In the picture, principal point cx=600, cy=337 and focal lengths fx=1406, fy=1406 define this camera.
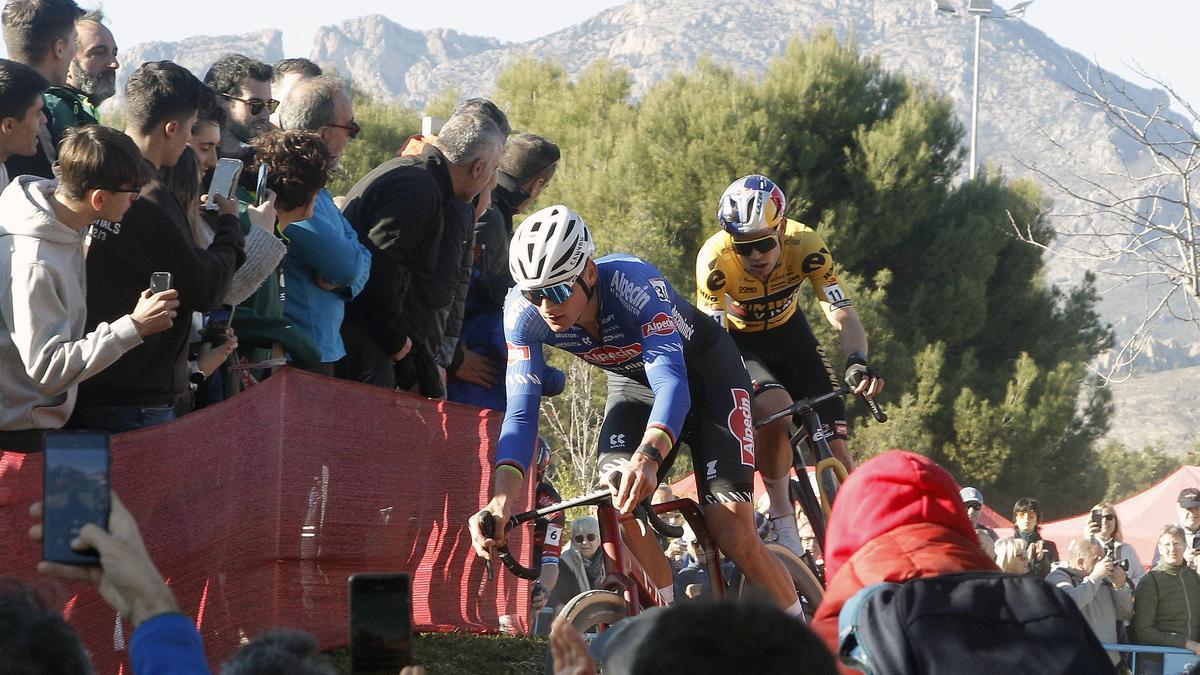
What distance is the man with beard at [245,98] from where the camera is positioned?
Answer: 7762 mm

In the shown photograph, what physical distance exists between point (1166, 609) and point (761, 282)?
4.81 meters

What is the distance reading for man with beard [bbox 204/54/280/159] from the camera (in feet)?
25.5

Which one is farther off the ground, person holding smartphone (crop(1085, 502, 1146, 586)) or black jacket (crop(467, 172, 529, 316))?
black jacket (crop(467, 172, 529, 316))

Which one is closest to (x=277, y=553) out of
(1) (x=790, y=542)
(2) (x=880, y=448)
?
(1) (x=790, y=542)

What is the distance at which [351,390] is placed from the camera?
671 centimetres

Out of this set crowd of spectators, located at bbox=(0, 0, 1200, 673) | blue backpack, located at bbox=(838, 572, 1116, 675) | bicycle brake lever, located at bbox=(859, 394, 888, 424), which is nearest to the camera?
blue backpack, located at bbox=(838, 572, 1116, 675)

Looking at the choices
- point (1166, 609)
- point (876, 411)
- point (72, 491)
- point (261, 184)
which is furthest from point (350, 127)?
point (1166, 609)

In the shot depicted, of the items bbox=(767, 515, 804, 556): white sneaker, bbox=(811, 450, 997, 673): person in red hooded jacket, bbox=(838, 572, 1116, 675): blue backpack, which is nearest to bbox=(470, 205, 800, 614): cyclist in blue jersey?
bbox=(767, 515, 804, 556): white sneaker

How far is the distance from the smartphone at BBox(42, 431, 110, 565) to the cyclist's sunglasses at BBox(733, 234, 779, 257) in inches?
241

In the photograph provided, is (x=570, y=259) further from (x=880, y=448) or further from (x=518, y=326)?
(x=880, y=448)

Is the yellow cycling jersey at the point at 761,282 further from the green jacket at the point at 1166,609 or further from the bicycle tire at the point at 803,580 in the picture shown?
the green jacket at the point at 1166,609

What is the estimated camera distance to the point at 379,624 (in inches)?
106

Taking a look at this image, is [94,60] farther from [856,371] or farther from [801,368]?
[856,371]

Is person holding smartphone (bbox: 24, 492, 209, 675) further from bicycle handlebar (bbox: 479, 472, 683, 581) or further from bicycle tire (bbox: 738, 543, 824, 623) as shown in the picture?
bicycle tire (bbox: 738, 543, 824, 623)
